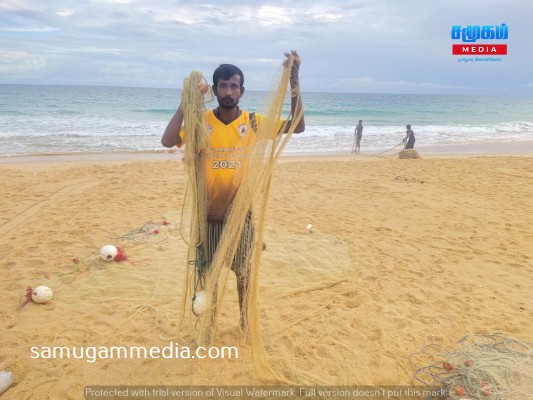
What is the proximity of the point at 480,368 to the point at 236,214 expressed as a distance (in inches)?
73.6

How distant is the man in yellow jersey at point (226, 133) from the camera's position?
2443 millimetres

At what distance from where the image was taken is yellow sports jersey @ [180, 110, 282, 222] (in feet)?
8.30

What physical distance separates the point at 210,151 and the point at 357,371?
5.91ft

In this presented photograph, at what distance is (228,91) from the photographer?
8.08ft

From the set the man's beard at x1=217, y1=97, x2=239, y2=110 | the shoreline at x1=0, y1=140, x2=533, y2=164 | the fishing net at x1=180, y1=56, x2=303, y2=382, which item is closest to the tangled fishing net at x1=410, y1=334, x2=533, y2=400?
the fishing net at x1=180, y1=56, x2=303, y2=382

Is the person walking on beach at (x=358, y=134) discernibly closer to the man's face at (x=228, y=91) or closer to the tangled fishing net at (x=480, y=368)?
the tangled fishing net at (x=480, y=368)

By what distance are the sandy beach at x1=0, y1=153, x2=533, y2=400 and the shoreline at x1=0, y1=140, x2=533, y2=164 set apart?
5.65 meters

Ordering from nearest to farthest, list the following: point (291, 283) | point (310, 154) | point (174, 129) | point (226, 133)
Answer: point (174, 129) < point (226, 133) < point (291, 283) < point (310, 154)

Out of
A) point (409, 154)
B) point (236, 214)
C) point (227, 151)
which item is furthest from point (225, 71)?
point (409, 154)

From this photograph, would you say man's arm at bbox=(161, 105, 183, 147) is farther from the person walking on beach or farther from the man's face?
the person walking on beach

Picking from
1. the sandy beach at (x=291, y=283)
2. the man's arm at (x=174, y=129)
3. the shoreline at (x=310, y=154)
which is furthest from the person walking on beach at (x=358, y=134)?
the man's arm at (x=174, y=129)

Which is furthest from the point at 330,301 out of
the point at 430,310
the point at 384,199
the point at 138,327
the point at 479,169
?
the point at 479,169

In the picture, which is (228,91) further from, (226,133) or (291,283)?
(291,283)

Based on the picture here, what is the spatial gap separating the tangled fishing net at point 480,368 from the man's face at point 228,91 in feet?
7.24
